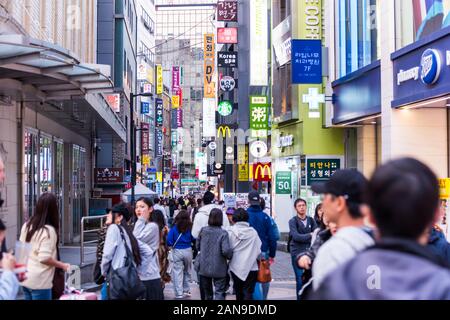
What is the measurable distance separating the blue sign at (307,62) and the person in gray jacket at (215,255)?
40.9ft

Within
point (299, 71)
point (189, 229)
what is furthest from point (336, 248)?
point (299, 71)

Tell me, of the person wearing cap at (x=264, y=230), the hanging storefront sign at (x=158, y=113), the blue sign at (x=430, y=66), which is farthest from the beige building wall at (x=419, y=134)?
the hanging storefront sign at (x=158, y=113)

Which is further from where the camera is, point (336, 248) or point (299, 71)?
point (299, 71)

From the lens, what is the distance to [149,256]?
855cm

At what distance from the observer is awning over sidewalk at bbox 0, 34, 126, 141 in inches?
442

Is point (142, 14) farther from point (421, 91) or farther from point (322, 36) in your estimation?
A: point (421, 91)

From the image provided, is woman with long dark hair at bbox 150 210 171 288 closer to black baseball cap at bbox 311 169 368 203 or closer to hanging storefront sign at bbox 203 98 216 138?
black baseball cap at bbox 311 169 368 203

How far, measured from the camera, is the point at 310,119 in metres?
23.9

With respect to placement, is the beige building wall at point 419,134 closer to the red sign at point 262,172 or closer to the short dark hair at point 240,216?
the short dark hair at point 240,216

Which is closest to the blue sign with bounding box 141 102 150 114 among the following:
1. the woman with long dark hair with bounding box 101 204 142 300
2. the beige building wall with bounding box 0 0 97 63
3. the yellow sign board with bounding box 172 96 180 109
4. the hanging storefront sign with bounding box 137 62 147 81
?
the hanging storefront sign with bounding box 137 62 147 81

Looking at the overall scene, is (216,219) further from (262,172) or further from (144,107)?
(144,107)
